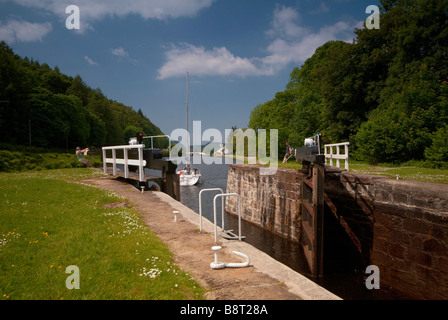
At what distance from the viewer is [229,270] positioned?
4.20 m

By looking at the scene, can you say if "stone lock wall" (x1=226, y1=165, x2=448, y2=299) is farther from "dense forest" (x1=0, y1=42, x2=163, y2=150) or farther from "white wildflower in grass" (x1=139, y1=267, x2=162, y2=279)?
"dense forest" (x1=0, y1=42, x2=163, y2=150)

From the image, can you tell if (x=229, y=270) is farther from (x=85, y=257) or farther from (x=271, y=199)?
(x=271, y=199)

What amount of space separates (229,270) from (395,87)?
26787mm

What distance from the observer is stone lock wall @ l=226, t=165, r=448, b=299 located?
6367 mm

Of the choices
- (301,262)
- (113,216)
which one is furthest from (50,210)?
(301,262)

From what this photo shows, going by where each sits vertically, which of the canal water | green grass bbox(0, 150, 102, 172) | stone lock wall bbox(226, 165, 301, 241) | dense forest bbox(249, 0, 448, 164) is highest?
dense forest bbox(249, 0, 448, 164)

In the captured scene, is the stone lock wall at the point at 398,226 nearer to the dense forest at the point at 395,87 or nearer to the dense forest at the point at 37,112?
the dense forest at the point at 395,87

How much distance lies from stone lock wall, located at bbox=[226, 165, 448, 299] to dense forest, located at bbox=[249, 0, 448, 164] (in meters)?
11.8

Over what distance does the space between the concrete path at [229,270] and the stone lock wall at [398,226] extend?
15.5 ft

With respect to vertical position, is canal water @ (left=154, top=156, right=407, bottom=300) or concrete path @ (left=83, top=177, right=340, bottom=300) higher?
concrete path @ (left=83, top=177, right=340, bottom=300)

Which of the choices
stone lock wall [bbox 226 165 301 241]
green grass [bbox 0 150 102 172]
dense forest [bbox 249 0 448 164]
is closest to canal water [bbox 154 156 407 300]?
stone lock wall [bbox 226 165 301 241]

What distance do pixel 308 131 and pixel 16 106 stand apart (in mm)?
49351

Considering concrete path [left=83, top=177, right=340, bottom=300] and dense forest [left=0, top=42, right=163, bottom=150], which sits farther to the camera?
dense forest [left=0, top=42, right=163, bottom=150]
